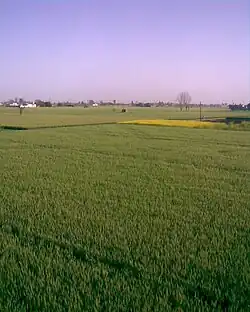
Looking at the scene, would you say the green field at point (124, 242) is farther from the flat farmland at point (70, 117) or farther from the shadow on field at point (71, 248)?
the flat farmland at point (70, 117)

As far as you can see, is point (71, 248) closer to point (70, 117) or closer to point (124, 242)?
point (124, 242)

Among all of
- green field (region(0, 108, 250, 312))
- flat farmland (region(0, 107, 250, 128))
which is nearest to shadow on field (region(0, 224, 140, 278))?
green field (region(0, 108, 250, 312))

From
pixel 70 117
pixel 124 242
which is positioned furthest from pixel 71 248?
pixel 70 117

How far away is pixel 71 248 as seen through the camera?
6238 mm

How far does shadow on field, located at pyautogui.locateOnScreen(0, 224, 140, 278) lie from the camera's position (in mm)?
5384

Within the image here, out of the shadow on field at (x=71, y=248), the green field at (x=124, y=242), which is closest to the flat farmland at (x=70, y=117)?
the green field at (x=124, y=242)

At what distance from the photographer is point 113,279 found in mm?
4938

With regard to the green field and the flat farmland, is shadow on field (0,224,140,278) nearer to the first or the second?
the green field

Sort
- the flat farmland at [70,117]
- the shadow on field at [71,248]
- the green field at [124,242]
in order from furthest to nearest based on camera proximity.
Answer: the flat farmland at [70,117], the shadow on field at [71,248], the green field at [124,242]

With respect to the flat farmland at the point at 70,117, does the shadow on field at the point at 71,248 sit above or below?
below

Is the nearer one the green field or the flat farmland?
the green field

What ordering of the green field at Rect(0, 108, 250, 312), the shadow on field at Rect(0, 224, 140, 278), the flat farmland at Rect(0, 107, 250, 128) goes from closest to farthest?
the green field at Rect(0, 108, 250, 312) → the shadow on field at Rect(0, 224, 140, 278) → the flat farmland at Rect(0, 107, 250, 128)

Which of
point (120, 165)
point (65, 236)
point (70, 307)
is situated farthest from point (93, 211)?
point (120, 165)

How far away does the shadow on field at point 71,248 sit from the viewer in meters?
5.38
